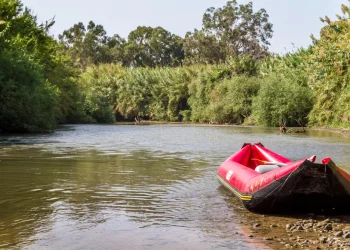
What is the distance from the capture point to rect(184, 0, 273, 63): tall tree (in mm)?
72312

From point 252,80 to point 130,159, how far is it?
32573 millimetres

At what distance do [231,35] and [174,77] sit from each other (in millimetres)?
14678

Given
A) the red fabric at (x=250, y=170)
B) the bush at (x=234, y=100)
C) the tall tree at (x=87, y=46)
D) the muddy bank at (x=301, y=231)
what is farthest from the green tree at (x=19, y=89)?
the tall tree at (x=87, y=46)

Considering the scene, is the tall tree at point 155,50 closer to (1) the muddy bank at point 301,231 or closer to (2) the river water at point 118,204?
(2) the river water at point 118,204

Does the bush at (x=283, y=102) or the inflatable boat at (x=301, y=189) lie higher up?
the bush at (x=283, y=102)

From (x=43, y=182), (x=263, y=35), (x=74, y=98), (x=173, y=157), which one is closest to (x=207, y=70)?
(x=74, y=98)

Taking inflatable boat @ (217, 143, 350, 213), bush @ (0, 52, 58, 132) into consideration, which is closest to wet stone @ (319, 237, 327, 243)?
inflatable boat @ (217, 143, 350, 213)

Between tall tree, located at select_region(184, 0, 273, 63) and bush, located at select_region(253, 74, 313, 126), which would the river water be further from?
tall tree, located at select_region(184, 0, 273, 63)

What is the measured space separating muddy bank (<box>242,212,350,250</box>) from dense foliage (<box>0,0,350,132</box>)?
19.3m

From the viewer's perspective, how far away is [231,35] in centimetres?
7225

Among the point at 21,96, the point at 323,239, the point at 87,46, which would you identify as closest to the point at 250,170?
the point at 323,239

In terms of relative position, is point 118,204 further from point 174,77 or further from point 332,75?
point 174,77

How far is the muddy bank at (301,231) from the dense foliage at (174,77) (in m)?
19.3

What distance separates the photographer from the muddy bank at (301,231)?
265 inches
